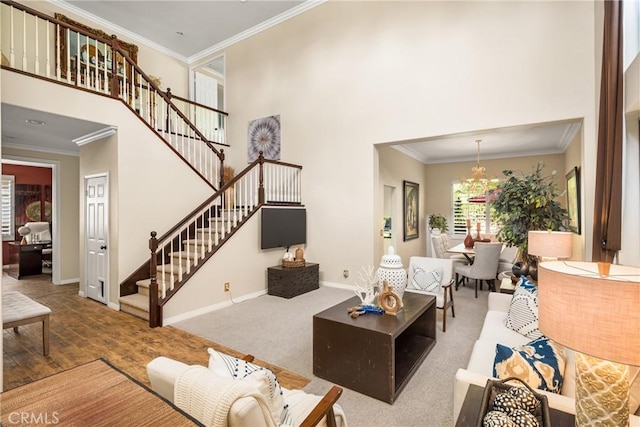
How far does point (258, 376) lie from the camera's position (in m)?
1.24

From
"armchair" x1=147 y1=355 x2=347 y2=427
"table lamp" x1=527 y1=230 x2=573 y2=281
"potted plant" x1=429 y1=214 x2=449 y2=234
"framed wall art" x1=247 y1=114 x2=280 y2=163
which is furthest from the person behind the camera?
"potted plant" x1=429 y1=214 x2=449 y2=234

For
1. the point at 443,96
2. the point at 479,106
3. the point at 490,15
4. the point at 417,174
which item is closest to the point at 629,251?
the point at 479,106

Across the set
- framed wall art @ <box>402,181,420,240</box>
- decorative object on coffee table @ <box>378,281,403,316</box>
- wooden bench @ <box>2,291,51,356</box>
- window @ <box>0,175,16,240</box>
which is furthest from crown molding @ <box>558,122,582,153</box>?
window @ <box>0,175,16,240</box>

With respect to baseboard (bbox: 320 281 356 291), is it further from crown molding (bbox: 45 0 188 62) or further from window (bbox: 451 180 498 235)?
crown molding (bbox: 45 0 188 62)

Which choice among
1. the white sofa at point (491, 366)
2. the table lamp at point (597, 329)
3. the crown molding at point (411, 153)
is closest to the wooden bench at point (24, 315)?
the white sofa at point (491, 366)

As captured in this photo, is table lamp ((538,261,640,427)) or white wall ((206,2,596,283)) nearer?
table lamp ((538,261,640,427))

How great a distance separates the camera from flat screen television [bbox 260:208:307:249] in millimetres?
5465

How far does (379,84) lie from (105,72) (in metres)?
4.32

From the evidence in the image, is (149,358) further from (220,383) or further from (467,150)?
(467,150)

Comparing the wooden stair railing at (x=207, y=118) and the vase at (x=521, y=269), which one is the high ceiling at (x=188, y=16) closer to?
the wooden stair railing at (x=207, y=118)

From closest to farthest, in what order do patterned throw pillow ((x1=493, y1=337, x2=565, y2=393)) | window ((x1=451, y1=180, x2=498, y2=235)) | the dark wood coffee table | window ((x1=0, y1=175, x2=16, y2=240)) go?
patterned throw pillow ((x1=493, y1=337, x2=565, y2=393))
the dark wood coffee table
window ((x1=0, y1=175, x2=16, y2=240))
window ((x1=451, y1=180, x2=498, y2=235))

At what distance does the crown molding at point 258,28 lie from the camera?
627 centimetres
